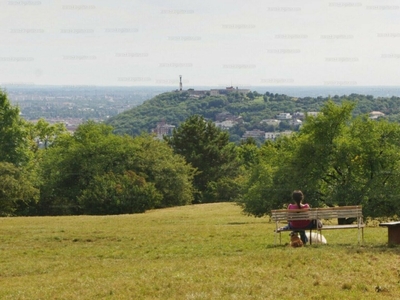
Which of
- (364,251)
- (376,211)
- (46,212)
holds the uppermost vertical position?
(364,251)

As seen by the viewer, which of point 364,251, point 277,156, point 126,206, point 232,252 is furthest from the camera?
point 126,206

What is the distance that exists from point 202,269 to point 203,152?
7436 cm

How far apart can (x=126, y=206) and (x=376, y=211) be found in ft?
91.9

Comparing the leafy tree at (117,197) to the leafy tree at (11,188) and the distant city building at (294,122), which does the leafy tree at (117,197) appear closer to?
the leafy tree at (11,188)

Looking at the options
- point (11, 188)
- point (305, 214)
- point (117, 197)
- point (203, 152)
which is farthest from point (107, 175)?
point (305, 214)

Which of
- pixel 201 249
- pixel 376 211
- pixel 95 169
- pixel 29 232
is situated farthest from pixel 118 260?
pixel 95 169

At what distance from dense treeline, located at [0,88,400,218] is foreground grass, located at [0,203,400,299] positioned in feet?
41.3

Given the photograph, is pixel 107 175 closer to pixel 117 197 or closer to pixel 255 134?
pixel 117 197

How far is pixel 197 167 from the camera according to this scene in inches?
3403

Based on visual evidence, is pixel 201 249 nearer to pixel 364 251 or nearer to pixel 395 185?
pixel 364 251

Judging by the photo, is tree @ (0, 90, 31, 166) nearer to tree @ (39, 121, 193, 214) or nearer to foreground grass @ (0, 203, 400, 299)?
tree @ (39, 121, 193, 214)

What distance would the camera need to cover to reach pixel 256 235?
2405 centimetres

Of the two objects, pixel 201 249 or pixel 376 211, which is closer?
pixel 201 249

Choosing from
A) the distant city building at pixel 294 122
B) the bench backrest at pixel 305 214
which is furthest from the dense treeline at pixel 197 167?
the distant city building at pixel 294 122
